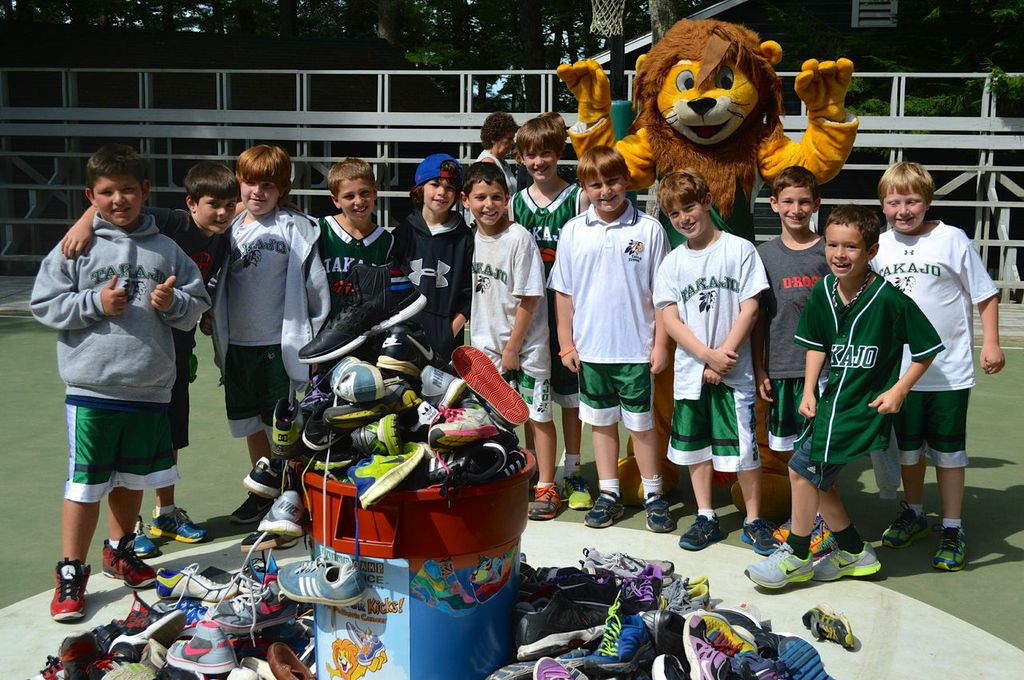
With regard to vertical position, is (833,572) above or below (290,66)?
below

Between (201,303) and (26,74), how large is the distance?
20.2m

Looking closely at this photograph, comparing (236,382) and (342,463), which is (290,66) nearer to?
(236,382)

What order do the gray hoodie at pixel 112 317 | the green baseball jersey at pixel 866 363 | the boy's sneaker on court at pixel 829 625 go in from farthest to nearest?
the green baseball jersey at pixel 866 363 → the gray hoodie at pixel 112 317 → the boy's sneaker on court at pixel 829 625

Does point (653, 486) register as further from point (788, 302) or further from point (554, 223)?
point (554, 223)

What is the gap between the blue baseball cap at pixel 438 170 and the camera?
538cm

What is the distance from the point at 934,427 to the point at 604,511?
160 cm

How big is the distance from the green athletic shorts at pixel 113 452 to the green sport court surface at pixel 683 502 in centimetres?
52

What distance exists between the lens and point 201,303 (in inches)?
181

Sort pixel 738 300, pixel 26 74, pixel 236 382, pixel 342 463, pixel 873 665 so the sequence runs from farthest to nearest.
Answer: pixel 26 74 < pixel 236 382 < pixel 738 300 < pixel 873 665 < pixel 342 463

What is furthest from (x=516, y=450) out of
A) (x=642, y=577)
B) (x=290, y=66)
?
(x=290, y=66)

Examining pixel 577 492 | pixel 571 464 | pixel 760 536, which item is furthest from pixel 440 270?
pixel 760 536

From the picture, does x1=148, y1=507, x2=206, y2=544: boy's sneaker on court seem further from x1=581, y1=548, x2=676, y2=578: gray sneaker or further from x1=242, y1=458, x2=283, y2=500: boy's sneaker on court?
x1=581, y1=548, x2=676, y2=578: gray sneaker

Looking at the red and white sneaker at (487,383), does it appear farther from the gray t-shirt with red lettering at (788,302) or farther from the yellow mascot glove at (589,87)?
the yellow mascot glove at (589,87)

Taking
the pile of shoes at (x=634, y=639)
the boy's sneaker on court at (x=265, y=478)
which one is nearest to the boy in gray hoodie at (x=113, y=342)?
the boy's sneaker on court at (x=265, y=478)
